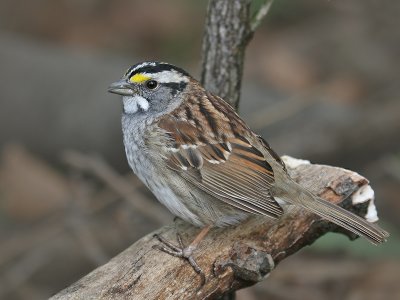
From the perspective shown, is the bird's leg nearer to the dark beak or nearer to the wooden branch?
the wooden branch

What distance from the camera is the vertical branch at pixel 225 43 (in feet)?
17.8

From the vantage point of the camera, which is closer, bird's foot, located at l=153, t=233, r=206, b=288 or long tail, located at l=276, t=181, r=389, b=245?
bird's foot, located at l=153, t=233, r=206, b=288

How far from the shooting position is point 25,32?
1116cm

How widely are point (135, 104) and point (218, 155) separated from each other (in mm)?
673

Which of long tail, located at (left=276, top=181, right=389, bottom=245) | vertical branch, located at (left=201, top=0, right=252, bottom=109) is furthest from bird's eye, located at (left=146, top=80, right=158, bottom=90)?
long tail, located at (left=276, top=181, right=389, bottom=245)

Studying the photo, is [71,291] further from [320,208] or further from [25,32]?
[25,32]

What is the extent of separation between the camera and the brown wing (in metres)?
5.10

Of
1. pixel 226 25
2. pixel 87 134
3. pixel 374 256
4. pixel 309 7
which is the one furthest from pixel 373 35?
pixel 226 25

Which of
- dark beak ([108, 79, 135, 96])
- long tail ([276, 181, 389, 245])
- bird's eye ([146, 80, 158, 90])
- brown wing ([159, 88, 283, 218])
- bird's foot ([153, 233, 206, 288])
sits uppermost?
dark beak ([108, 79, 135, 96])

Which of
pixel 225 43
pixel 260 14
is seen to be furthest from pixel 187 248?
pixel 260 14

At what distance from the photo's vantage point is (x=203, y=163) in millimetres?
5203

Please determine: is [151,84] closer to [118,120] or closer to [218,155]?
[218,155]

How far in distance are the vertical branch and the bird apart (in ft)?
0.58

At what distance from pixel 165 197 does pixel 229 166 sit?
41 cm
